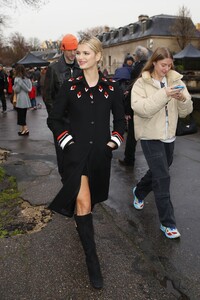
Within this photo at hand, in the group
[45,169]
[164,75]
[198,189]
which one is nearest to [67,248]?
[164,75]

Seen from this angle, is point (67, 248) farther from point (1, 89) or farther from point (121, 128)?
point (1, 89)

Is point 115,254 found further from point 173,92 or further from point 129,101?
point 129,101

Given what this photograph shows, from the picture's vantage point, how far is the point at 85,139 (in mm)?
2633

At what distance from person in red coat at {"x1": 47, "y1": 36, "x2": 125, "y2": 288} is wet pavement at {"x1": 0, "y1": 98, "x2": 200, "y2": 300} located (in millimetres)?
272

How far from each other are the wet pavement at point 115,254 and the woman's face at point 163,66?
1.70 metres

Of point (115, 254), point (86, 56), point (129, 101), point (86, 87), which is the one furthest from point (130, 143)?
point (86, 56)

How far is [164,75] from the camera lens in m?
3.28

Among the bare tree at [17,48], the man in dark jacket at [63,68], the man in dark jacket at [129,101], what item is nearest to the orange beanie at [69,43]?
the man in dark jacket at [63,68]

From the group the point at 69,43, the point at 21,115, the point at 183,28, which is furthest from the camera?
the point at 183,28

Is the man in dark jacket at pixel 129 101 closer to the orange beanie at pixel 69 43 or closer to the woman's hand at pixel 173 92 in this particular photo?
the orange beanie at pixel 69 43

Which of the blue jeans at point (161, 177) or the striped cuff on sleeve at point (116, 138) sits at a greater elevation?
the striped cuff on sleeve at point (116, 138)

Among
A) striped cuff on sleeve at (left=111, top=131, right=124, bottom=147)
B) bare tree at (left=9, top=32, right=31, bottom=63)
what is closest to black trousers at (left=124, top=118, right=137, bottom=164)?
striped cuff on sleeve at (left=111, top=131, right=124, bottom=147)

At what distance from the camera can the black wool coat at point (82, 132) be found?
2625 millimetres

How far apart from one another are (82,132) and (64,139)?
16 centimetres
